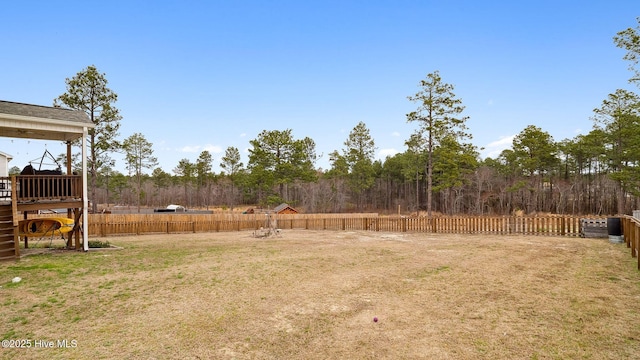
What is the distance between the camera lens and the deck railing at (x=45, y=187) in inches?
432

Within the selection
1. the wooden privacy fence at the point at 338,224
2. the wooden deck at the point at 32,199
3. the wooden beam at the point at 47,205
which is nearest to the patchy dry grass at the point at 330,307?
the wooden deck at the point at 32,199

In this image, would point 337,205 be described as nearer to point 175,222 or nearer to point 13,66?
point 175,222

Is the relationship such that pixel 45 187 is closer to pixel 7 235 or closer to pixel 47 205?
pixel 47 205

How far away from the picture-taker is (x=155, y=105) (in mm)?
A: 34688

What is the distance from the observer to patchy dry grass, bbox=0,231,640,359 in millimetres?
4145

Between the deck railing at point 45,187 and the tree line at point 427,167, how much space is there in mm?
16158

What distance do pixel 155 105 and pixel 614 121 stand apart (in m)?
50.9

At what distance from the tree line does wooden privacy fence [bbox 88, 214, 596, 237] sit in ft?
22.7

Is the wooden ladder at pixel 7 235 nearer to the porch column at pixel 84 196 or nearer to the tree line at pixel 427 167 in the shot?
the porch column at pixel 84 196

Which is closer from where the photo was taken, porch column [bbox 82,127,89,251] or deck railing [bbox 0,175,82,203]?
deck railing [bbox 0,175,82,203]

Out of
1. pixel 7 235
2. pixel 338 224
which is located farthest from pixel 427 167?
pixel 7 235

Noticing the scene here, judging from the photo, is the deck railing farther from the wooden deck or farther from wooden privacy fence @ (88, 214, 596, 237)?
wooden privacy fence @ (88, 214, 596, 237)

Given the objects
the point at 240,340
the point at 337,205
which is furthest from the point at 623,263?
the point at 337,205

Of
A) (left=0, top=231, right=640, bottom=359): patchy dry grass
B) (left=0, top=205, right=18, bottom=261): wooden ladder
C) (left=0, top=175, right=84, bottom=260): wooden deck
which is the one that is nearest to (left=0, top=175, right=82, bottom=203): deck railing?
(left=0, top=175, right=84, bottom=260): wooden deck
